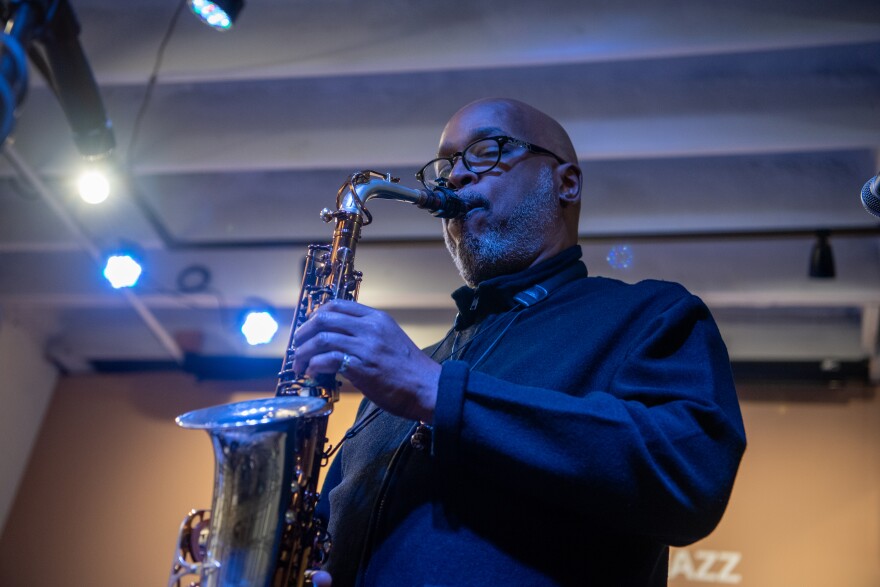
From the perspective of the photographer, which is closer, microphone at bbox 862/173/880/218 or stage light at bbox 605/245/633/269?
microphone at bbox 862/173/880/218

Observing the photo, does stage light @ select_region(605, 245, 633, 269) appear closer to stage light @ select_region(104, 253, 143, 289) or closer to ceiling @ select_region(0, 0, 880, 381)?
ceiling @ select_region(0, 0, 880, 381)

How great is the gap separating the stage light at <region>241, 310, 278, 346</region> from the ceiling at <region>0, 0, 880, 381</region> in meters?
0.21

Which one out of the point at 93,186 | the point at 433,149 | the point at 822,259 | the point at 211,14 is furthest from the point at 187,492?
the point at 822,259

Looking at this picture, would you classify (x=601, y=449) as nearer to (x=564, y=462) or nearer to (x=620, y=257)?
(x=564, y=462)

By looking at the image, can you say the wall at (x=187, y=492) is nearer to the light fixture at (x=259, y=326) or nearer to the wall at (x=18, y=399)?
the wall at (x=18, y=399)

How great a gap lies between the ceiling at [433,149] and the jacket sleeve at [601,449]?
234 cm

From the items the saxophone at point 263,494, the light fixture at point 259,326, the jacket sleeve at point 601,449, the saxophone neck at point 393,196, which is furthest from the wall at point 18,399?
the jacket sleeve at point 601,449

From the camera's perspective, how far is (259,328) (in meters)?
4.96

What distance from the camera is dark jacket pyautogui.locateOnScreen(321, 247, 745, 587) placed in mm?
1462

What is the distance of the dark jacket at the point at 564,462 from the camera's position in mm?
1462

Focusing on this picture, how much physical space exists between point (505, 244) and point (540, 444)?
95 centimetres

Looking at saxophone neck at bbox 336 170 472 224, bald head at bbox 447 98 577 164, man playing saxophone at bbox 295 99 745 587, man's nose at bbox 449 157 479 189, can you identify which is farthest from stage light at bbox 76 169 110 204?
man playing saxophone at bbox 295 99 745 587

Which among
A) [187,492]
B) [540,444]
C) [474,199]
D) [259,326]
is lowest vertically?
[540,444]

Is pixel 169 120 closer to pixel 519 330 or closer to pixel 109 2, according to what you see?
pixel 109 2
